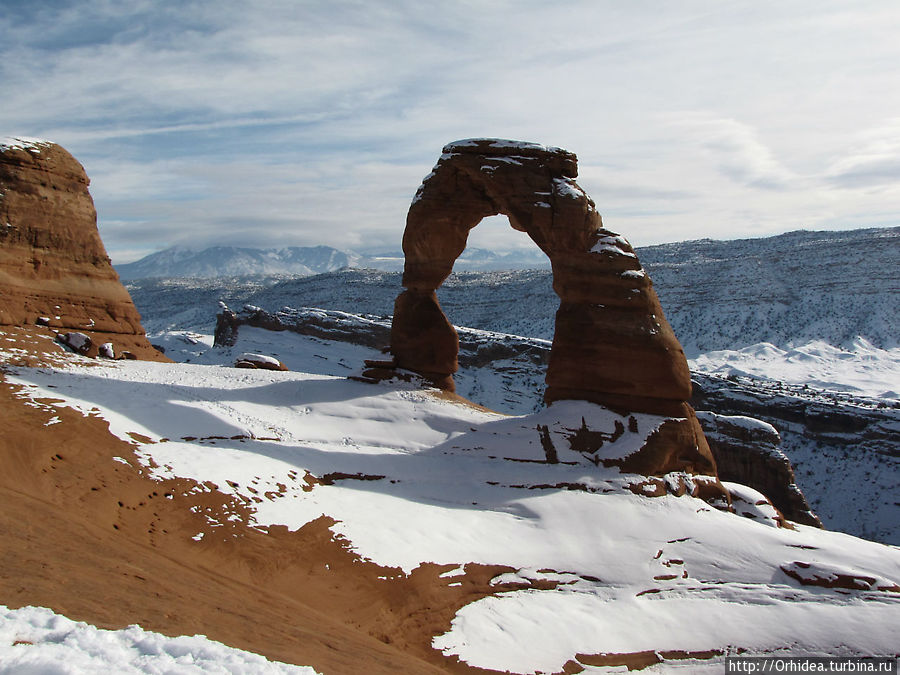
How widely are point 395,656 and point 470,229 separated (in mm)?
15578

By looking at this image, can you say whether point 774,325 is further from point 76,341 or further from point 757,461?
point 76,341

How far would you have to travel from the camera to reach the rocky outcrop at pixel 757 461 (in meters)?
25.0

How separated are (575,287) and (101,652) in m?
15.6

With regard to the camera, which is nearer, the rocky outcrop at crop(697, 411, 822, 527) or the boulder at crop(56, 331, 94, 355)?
the boulder at crop(56, 331, 94, 355)

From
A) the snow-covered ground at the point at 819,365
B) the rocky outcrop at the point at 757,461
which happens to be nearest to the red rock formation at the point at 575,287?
the rocky outcrop at the point at 757,461

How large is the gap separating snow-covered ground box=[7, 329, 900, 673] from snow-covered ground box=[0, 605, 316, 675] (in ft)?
15.4

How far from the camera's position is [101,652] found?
5449mm

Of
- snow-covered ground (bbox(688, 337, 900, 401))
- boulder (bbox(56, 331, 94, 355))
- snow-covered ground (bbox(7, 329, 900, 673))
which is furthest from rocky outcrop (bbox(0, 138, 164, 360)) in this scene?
snow-covered ground (bbox(688, 337, 900, 401))

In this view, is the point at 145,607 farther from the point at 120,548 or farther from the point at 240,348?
the point at 240,348

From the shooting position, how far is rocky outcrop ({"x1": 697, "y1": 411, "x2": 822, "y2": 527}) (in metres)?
25.0

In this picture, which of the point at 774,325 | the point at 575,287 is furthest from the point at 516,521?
the point at 774,325

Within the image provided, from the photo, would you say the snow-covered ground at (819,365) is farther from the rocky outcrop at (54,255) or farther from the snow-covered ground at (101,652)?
the snow-covered ground at (101,652)

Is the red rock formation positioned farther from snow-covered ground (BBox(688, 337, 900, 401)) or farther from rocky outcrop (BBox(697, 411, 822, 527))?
snow-covered ground (BBox(688, 337, 900, 401))

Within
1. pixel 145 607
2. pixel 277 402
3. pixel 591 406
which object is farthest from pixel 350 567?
pixel 591 406
